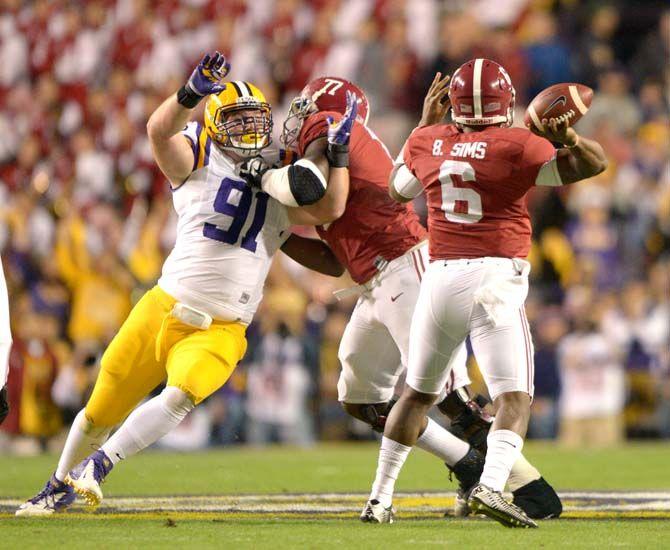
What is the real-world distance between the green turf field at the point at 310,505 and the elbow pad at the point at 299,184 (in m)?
1.36

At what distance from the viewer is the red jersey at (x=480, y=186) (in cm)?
549

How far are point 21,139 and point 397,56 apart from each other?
425cm

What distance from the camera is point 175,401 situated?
18.8 feet

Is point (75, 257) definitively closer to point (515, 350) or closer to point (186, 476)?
point (186, 476)

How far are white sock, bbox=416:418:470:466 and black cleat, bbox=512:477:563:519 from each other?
0.36 metres

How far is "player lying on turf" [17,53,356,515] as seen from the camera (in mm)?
5809

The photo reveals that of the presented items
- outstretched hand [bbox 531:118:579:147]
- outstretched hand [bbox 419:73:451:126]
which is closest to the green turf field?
outstretched hand [bbox 531:118:579:147]

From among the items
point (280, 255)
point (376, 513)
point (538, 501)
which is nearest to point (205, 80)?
point (376, 513)

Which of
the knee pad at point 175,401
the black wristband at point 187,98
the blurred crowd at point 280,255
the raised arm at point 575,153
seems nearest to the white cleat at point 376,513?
the knee pad at point 175,401

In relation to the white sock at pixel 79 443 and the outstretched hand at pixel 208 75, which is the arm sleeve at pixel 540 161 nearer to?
the outstretched hand at pixel 208 75

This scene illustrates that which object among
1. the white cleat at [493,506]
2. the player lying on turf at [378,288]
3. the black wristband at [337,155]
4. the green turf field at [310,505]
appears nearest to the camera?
the green turf field at [310,505]

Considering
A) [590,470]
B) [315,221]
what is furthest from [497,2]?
[315,221]

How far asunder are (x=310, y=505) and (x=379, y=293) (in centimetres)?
117

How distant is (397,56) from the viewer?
44.7 ft
